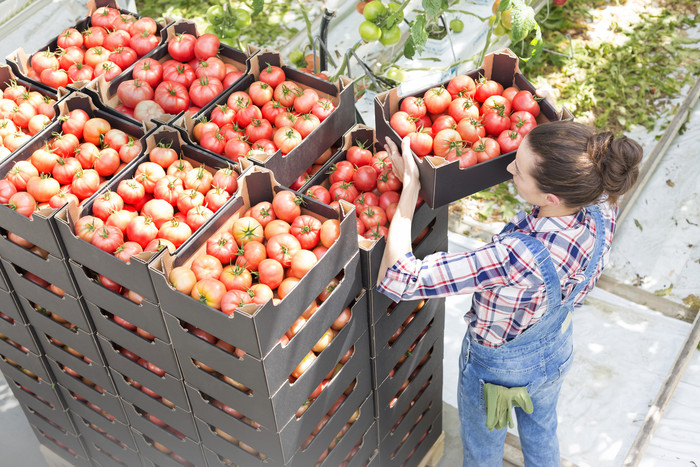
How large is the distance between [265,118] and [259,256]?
2.55 feet

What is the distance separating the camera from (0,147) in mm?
2598

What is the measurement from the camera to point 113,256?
2188 millimetres

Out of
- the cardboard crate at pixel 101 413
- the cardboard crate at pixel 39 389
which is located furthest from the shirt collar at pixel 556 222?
the cardboard crate at pixel 39 389

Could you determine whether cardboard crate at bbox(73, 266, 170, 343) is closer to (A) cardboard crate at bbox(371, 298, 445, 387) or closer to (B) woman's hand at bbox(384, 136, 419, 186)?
(A) cardboard crate at bbox(371, 298, 445, 387)

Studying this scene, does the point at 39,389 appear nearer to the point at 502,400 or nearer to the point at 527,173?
the point at 502,400

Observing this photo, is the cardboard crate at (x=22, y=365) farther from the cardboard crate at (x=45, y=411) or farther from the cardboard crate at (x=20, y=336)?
the cardboard crate at (x=45, y=411)

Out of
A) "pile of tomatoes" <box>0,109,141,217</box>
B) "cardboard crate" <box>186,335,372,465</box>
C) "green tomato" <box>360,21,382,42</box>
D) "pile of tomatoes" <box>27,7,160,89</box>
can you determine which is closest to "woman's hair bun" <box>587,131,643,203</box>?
"cardboard crate" <box>186,335,372,465</box>

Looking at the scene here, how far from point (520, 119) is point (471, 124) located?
0.62 feet

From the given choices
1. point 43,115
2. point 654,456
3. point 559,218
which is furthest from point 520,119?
point 654,456

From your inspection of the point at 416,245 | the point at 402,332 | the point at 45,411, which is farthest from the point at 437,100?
the point at 45,411

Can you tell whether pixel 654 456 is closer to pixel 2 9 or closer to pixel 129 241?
pixel 129 241

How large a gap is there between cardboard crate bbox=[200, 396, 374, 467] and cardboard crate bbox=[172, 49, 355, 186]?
0.90 m

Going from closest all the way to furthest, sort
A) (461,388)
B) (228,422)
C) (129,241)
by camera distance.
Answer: (129,241), (228,422), (461,388)

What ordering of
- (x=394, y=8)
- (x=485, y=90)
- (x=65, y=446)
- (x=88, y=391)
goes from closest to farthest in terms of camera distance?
(x=485, y=90) → (x=88, y=391) → (x=65, y=446) → (x=394, y=8)
